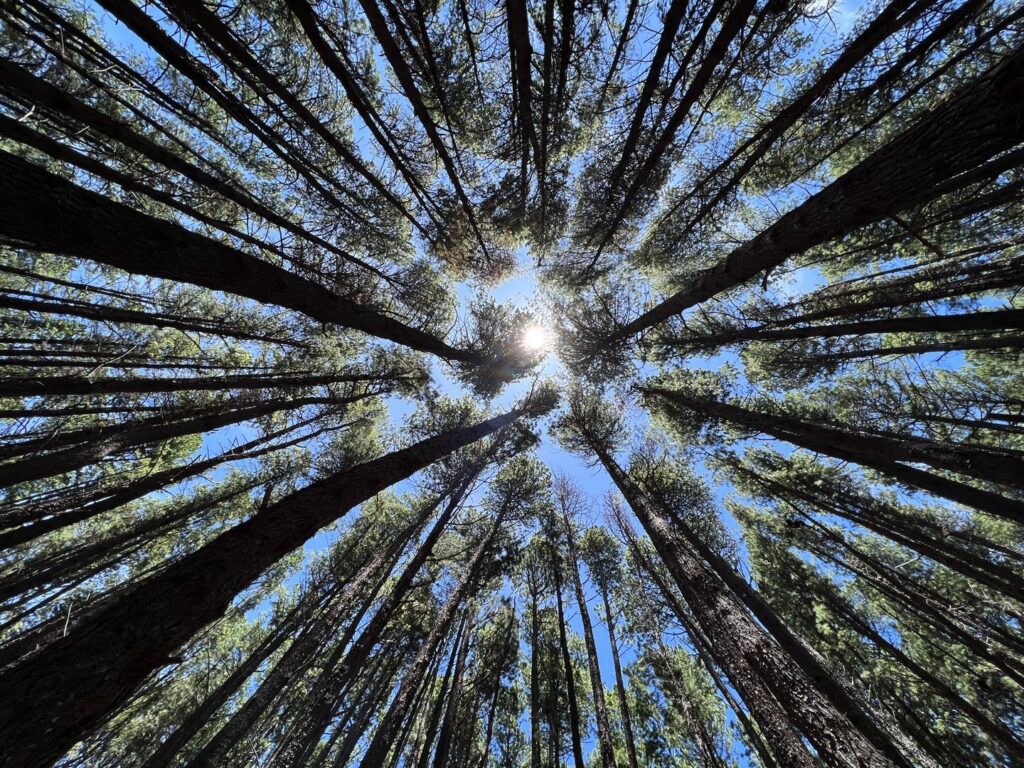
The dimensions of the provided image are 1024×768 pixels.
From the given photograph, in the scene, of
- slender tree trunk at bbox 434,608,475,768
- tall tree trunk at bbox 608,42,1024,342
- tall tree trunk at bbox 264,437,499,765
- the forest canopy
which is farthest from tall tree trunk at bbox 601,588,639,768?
tall tree trunk at bbox 608,42,1024,342

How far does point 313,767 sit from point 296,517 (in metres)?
10.4

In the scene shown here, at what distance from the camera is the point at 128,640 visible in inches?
79.7

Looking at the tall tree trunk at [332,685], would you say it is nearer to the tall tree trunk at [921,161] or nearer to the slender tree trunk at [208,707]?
the slender tree trunk at [208,707]

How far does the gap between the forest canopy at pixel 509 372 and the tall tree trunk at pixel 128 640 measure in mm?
17

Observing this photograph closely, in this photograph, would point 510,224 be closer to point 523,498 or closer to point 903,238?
point 903,238

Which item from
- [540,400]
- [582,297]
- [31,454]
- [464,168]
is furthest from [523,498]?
[31,454]

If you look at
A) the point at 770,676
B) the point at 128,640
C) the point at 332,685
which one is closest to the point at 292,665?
the point at 332,685

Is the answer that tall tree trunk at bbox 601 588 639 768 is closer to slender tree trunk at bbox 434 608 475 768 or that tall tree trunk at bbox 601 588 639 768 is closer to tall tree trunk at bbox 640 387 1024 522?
slender tree trunk at bbox 434 608 475 768

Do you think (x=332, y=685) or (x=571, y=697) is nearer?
(x=332, y=685)

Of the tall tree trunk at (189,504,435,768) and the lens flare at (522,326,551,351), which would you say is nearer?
the tall tree trunk at (189,504,435,768)

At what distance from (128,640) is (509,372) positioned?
13657mm

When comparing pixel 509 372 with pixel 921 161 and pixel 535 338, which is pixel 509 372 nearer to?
pixel 535 338

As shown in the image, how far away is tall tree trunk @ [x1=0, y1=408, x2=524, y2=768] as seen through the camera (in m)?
1.62

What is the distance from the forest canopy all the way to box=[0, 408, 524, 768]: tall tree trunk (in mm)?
17
